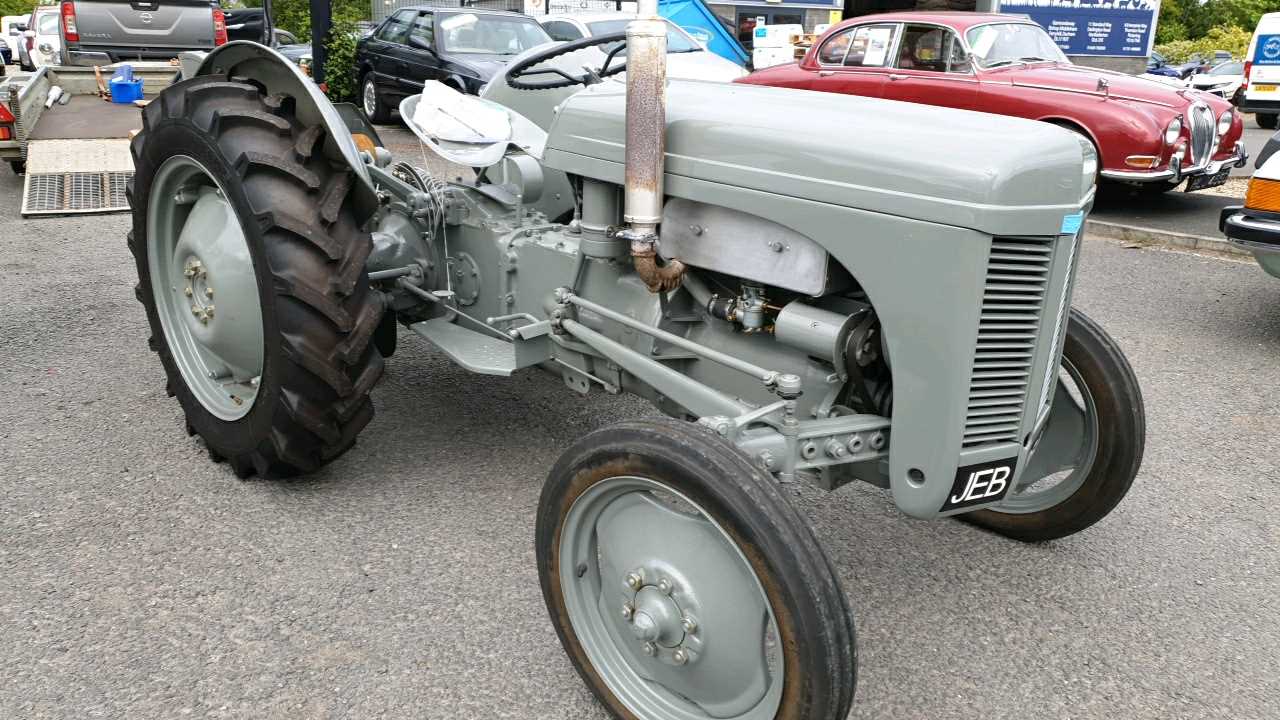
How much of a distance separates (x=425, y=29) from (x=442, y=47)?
19.7 inches

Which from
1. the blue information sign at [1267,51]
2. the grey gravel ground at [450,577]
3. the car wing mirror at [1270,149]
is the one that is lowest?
the grey gravel ground at [450,577]

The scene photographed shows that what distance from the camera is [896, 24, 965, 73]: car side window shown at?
906cm

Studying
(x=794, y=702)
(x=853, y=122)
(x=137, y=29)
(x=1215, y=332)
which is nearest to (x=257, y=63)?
(x=853, y=122)

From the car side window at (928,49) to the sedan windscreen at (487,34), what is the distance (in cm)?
444

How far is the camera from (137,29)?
11883 mm

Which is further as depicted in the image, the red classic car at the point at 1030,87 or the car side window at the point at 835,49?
the car side window at the point at 835,49

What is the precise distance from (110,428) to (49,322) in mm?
1589

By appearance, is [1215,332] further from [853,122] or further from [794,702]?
[794,702]

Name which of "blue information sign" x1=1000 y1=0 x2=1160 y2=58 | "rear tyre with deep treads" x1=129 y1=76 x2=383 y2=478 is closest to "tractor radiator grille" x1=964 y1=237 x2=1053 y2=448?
"rear tyre with deep treads" x1=129 y1=76 x2=383 y2=478

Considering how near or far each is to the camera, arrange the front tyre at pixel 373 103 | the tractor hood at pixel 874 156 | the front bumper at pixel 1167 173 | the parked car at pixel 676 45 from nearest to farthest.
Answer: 1. the tractor hood at pixel 874 156
2. the parked car at pixel 676 45
3. the front bumper at pixel 1167 173
4. the front tyre at pixel 373 103

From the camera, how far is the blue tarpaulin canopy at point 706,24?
44.6 feet

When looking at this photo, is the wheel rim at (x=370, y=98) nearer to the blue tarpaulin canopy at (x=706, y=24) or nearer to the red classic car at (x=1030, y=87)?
the blue tarpaulin canopy at (x=706, y=24)

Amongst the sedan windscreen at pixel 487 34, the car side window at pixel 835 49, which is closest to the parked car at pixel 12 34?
the sedan windscreen at pixel 487 34

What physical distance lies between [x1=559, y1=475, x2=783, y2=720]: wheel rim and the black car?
9373 millimetres
